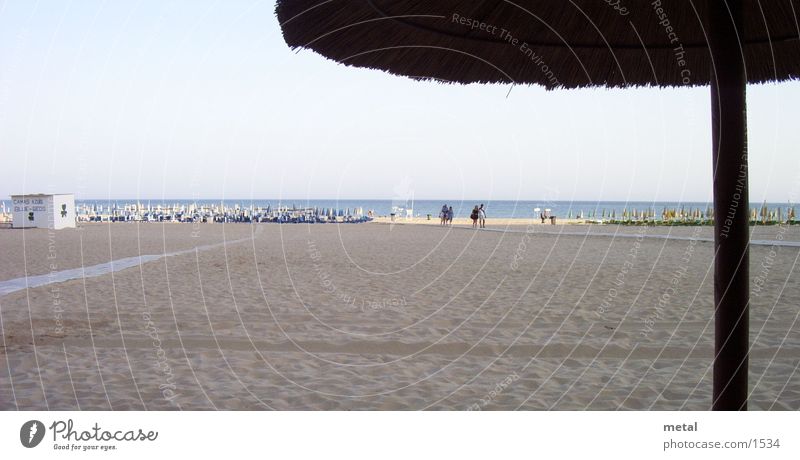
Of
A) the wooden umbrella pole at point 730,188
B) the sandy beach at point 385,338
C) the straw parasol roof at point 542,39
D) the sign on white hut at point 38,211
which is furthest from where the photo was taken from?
the sign on white hut at point 38,211

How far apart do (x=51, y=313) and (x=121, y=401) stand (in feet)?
14.5

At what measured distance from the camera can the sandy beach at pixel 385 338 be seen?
15.4 feet

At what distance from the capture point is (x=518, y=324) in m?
7.52

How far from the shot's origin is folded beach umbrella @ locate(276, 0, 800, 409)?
2506mm

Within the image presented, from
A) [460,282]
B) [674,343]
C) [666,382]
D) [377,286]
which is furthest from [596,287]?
[666,382]

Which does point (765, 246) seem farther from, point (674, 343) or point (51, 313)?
point (51, 313)

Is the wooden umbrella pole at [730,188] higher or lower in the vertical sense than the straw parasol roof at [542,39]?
lower

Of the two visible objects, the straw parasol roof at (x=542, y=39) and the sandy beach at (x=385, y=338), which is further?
the sandy beach at (x=385, y=338)

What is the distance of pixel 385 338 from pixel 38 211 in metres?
29.2

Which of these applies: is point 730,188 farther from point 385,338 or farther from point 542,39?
point 385,338

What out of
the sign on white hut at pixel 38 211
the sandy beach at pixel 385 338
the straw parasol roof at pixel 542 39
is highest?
the straw parasol roof at pixel 542 39

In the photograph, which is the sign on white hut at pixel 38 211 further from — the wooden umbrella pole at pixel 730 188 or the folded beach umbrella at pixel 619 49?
the wooden umbrella pole at pixel 730 188

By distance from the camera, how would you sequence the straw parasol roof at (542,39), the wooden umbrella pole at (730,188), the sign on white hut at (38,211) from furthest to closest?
the sign on white hut at (38,211) → the straw parasol roof at (542,39) → the wooden umbrella pole at (730,188)

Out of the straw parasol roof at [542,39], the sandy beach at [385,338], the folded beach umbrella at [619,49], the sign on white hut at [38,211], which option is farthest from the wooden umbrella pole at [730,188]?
the sign on white hut at [38,211]
